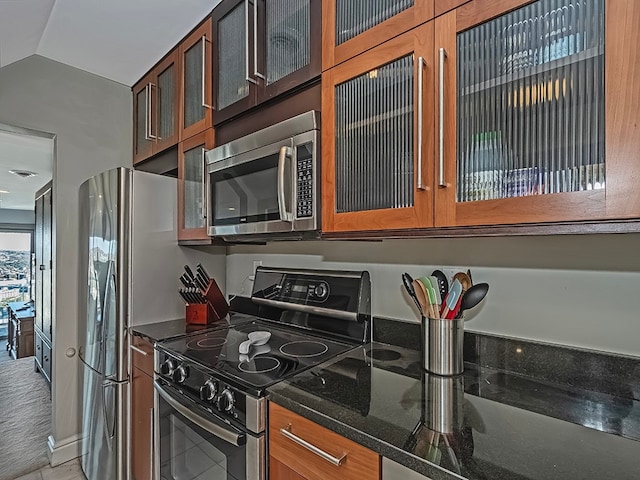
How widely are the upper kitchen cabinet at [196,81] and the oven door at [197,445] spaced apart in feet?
4.35

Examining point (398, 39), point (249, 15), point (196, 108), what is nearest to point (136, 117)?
point (196, 108)

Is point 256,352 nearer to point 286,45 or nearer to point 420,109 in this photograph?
point 420,109

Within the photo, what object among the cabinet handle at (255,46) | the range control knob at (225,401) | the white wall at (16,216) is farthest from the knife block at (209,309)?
the white wall at (16,216)

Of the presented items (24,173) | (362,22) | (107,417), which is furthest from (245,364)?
(24,173)

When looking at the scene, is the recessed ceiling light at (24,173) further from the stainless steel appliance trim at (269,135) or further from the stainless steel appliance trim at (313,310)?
the stainless steel appliance trim at (313,310)

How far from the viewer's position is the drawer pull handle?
2.83 ft

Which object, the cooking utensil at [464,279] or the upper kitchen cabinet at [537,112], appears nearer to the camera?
the upper kitchen cabinet at [537,112]

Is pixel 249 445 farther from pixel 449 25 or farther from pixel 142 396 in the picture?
pixel 449 25

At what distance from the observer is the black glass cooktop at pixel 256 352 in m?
1.21

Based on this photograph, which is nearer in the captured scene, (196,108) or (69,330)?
(196,108)

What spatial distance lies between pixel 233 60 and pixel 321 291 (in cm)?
120

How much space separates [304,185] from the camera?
133cm

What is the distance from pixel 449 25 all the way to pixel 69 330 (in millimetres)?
2721

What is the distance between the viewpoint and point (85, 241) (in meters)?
2.17
